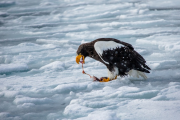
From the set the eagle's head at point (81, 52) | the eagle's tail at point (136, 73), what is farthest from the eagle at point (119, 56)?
the eagle's head at point (81, 52)

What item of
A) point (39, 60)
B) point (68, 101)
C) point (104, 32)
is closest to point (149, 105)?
point (68, 101)

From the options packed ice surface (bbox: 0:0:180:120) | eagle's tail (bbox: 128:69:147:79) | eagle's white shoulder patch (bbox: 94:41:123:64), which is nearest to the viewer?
packed ice surface (bbox: 0:0:180:120)

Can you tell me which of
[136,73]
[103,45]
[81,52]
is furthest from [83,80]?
[136,73]

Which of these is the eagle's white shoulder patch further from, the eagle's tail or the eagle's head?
the eagle's tail

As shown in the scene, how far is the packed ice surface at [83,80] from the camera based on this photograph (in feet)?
8.65

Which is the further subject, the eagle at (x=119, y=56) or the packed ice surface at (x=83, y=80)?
the eagle at (x=119, y=56)

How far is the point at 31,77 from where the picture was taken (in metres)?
3.99

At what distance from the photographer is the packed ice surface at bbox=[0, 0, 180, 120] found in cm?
264

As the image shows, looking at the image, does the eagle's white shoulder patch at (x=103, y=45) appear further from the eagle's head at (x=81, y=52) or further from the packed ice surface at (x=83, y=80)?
the packed ice surface at (x=83, y=80)

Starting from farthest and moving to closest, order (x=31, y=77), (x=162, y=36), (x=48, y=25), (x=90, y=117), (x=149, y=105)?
(x=48, y=25)
(x=162, y=36)
(x=31, y=77)
(x=149, y=105)
(x=90, y=117)

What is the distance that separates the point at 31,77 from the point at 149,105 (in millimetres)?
2050

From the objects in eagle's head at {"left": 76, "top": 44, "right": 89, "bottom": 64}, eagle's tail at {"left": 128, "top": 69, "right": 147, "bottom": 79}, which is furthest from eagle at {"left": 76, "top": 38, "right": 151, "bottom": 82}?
eagle's head at {"left": 76, "top": 44, "right": 89, "bottom": 64}

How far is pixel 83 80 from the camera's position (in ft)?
12.2

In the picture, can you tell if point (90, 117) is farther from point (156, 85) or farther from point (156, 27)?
point (156, 27)
